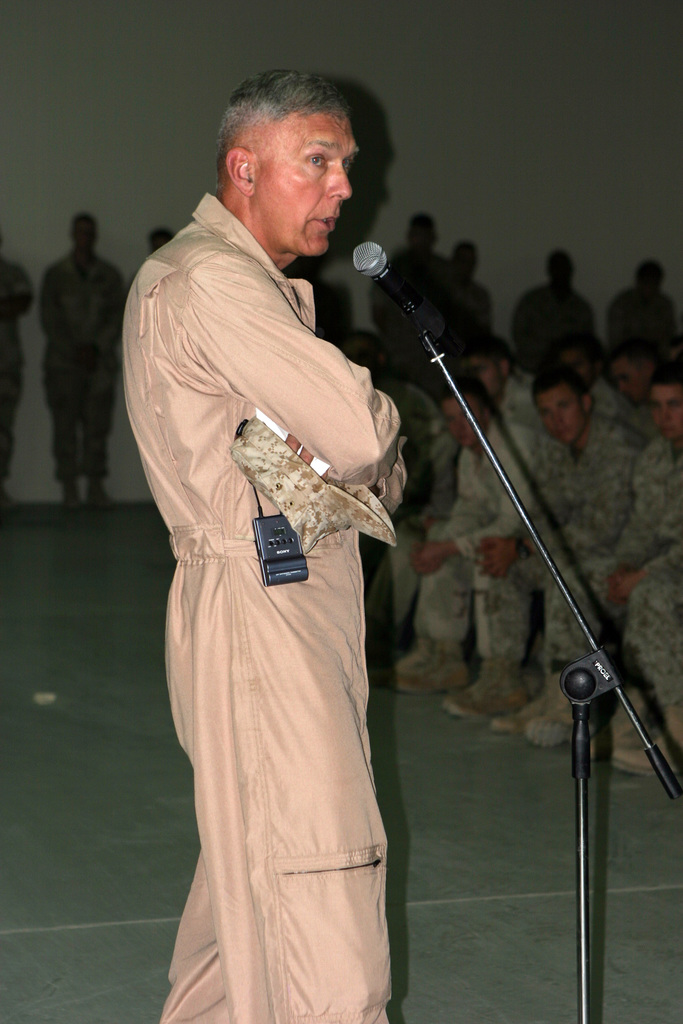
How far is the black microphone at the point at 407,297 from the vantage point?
132cm

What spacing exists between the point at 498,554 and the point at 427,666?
1.66ft

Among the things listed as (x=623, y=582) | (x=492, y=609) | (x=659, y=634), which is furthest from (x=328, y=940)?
(x=492, y=609)

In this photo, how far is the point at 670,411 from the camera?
3.27m

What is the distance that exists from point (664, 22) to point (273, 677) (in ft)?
26.8

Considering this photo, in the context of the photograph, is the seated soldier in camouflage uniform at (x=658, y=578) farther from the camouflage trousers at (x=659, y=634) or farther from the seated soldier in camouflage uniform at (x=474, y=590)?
the seated soldier in camouflage uniform at (x=474, y=590)

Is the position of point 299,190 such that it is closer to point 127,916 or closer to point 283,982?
point 283,982

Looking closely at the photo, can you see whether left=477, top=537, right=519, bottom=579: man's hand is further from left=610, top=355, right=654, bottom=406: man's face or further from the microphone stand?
the microphone stand

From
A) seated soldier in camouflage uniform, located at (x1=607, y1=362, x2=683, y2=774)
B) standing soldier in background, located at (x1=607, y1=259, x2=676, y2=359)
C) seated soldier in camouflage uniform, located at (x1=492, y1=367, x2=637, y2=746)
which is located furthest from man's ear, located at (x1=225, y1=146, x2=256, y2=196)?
standing soldier in background, located at (x1=607, y1=259, x2=676, y2=359)

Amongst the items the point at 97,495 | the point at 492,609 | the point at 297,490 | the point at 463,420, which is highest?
the point at 297,490

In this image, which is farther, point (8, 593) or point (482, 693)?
point (8, 593)

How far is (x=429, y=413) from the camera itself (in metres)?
4.48

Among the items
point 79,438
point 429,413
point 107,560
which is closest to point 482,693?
point 429,413

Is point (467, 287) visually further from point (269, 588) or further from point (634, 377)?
point (269, 588)

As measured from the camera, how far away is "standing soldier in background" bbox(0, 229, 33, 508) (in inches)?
286
